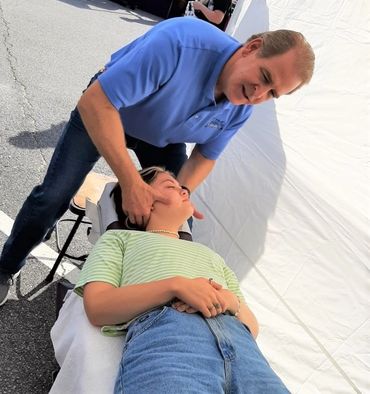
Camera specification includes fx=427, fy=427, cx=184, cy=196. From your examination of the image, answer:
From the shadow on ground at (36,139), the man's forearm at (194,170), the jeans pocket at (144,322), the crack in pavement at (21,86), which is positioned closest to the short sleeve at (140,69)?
the man's forearm at (194,170)

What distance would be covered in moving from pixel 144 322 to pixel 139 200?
0.46 metres

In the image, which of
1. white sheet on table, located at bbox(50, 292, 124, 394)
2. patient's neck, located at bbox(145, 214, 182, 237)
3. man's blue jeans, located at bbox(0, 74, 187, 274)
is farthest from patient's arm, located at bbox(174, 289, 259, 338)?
man's blue jeans, located at bbox(0, 74, 187, 274)

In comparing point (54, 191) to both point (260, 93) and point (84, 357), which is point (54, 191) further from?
point (260, 93)

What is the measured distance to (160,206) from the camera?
1.69 m

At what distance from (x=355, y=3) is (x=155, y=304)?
1.52 m

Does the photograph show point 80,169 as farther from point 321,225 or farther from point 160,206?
point 321,225

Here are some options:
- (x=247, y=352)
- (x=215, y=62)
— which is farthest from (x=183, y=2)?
(x=247, y=352)

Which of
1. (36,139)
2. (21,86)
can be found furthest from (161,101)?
(21,86)

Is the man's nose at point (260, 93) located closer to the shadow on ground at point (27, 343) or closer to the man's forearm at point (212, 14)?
the shadow on ground at point (27, 343)

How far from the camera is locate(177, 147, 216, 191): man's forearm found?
6.42 ft

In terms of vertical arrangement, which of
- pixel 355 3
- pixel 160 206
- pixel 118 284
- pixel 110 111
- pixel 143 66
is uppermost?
pixel 355 3

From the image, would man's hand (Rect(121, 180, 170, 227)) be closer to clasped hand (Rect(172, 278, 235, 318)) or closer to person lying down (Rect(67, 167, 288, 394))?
person lying down (Rect(67, 167, 288, 394))

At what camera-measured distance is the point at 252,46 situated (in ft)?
4.82

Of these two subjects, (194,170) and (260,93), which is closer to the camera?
(260,93)
